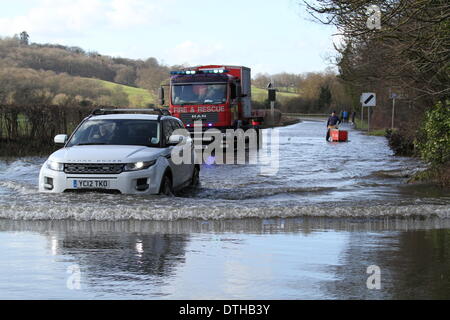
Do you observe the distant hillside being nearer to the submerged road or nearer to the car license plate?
the submerged road

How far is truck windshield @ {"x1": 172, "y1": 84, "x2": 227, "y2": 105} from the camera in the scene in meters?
28.7

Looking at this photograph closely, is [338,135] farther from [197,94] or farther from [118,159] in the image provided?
[118,159]

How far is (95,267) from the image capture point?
746cm

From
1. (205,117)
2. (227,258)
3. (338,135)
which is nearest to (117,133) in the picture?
(227,258)

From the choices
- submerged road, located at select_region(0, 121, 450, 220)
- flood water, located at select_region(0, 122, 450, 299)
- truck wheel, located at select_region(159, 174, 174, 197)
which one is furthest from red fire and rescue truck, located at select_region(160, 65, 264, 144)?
truck wheel, located at select_region(159, 174, 174, 197)

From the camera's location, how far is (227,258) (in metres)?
7.97

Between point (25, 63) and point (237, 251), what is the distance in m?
105

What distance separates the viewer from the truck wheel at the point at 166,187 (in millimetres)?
13088

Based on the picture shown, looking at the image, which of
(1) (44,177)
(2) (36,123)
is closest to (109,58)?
(2) (36,123)

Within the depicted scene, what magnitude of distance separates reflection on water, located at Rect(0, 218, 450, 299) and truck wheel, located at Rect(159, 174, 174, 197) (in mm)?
2097

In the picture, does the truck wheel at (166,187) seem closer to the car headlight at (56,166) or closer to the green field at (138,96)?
the car headlight at (56,166)

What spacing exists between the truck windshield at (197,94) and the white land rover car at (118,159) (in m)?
13.9

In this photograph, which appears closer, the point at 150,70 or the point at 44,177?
the point at 44,177
